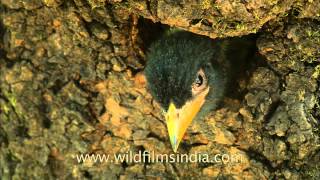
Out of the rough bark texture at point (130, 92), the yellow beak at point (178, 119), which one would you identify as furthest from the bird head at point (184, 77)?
the rough bark texture at point (130, 92)

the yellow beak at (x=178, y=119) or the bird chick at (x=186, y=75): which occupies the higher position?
the bird chick at (x=186, y=75)

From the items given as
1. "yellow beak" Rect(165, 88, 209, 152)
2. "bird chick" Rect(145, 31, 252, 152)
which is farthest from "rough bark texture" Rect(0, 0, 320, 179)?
"yellow beak" Rect(165, 88, 209, 152)

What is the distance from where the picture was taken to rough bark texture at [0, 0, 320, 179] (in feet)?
7.45

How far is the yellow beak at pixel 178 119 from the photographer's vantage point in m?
2.47

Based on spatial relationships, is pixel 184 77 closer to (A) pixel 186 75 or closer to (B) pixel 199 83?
(A) pixel 186 75

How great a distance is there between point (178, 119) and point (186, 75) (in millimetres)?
203

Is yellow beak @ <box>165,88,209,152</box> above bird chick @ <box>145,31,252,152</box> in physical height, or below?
below

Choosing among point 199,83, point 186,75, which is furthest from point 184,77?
point 199,83

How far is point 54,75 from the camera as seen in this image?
288 cm

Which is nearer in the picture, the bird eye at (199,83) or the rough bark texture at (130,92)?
the rough bark texture at (130,92)

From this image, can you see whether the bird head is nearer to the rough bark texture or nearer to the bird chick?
the bird chick

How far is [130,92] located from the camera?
2811mm

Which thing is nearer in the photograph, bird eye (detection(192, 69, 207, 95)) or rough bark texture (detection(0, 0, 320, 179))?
rough bark texture (detection(0, 0, 320, 179))

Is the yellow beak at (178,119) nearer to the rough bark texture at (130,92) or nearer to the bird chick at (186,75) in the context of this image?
the bird chick at (186,75)
